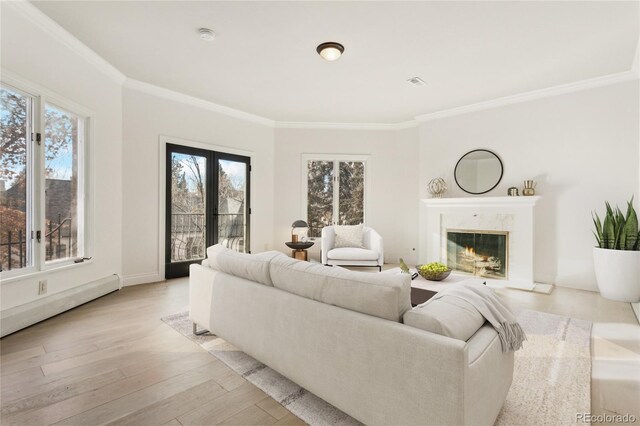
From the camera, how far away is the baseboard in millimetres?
4168

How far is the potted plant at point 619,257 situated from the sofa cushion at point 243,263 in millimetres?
3881

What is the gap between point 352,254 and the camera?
4996mm

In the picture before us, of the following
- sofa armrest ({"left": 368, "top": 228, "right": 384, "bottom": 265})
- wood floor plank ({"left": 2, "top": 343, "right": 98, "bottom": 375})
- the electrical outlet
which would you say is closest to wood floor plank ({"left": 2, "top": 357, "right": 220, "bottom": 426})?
wood floor plank ({"left": 2, "top": 343, "right": 98, "bottom": 375})

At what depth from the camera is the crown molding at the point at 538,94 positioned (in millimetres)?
3953

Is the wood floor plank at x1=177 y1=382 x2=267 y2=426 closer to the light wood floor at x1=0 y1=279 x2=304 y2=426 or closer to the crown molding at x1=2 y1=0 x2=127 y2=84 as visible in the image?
the light wood floor at x1=0 y1=279 x2=304 y2=426

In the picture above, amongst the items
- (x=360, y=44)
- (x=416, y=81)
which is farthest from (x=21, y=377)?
(x=416, y=81)

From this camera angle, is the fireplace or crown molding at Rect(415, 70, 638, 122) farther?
the fireplace

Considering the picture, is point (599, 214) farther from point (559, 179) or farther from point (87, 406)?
point (87, 406)

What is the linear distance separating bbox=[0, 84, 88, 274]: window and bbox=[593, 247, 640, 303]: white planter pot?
19.5ft

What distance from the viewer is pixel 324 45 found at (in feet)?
10.4

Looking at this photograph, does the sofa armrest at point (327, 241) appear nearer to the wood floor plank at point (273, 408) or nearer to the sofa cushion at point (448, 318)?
the wood floor plank at point (273, 408)

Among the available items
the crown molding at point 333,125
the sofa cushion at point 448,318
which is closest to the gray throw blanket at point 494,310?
the sofa cushion at point 448,318

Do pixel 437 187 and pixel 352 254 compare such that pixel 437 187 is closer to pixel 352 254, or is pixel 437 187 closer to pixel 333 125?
pixel 352 254

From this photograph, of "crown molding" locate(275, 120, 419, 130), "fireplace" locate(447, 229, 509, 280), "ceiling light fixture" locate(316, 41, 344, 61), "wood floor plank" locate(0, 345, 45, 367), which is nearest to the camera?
"wood floor plank" locate(0, 345, 45, 367)
